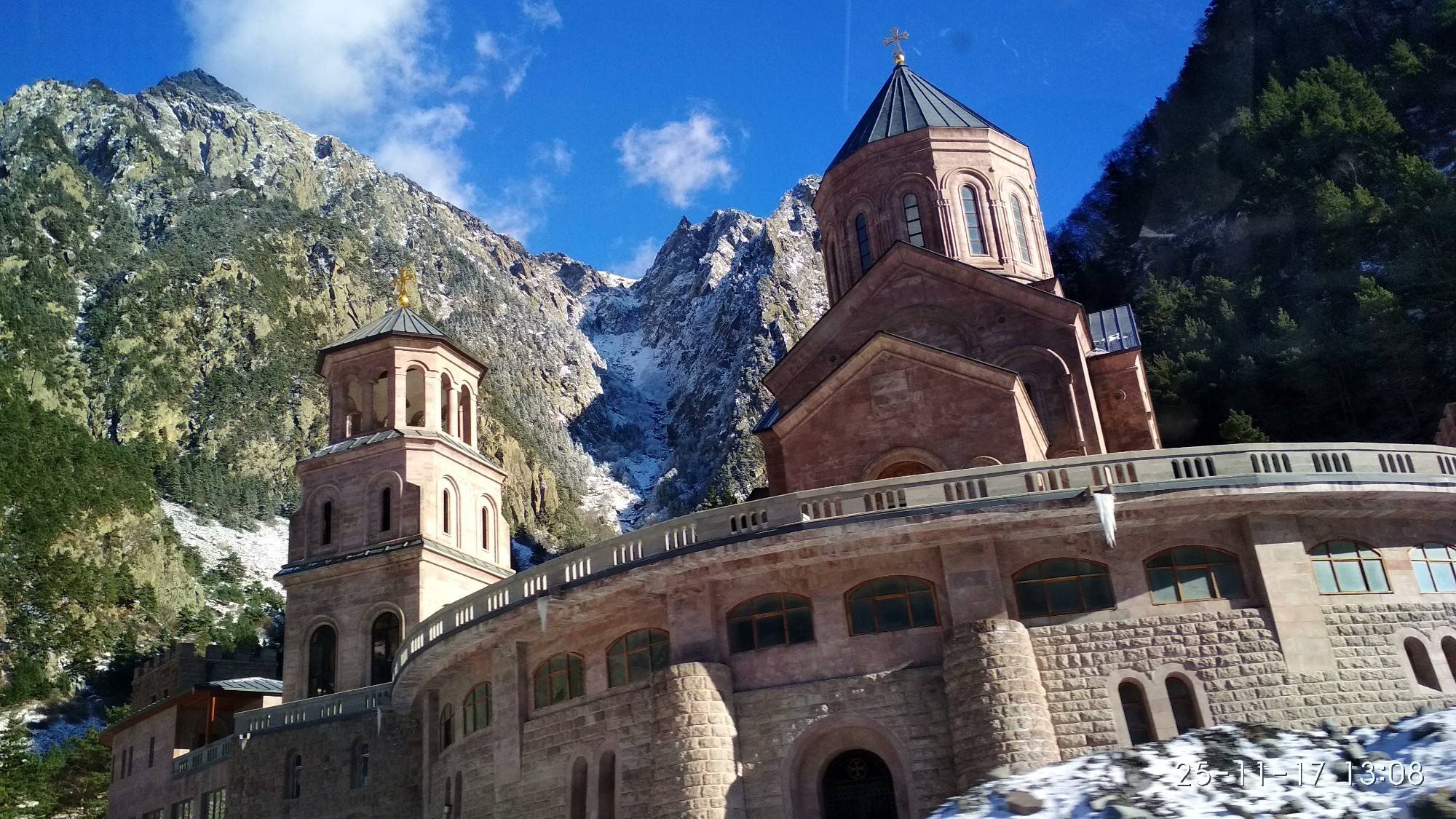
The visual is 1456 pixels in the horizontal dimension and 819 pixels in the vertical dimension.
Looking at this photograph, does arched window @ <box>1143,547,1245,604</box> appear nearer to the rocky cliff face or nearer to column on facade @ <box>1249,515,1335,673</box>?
column on facade @ <box>1249,515,1335,673</box>

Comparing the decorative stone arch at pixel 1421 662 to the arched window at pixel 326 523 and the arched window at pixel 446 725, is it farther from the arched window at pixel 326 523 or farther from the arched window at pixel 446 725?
the arched window at pixel 326 523

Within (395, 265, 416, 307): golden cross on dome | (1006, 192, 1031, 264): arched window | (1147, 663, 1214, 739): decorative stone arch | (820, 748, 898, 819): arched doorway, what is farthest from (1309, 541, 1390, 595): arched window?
(395, 265, 416, 307): golden cross on dome

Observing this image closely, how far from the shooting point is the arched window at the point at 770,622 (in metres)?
21.3

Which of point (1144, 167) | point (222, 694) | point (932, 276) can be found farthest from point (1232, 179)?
point (222, 694)

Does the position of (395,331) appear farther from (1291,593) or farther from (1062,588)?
(1291,593)

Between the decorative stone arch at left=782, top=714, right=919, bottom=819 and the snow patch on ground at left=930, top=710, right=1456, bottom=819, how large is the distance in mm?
1500

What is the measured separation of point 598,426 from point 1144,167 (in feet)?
233

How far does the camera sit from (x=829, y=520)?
20719 mm

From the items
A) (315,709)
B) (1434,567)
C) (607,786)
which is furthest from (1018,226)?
(315,709)

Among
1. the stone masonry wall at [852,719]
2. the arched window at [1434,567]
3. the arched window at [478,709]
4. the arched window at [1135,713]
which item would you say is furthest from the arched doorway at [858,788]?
the arched window at [1434,567]

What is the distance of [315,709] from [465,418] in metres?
8.90

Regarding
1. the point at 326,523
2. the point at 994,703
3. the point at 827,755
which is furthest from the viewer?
the point at 326,523

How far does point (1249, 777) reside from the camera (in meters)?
17.0

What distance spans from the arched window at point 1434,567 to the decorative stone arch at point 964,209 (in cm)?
1545
